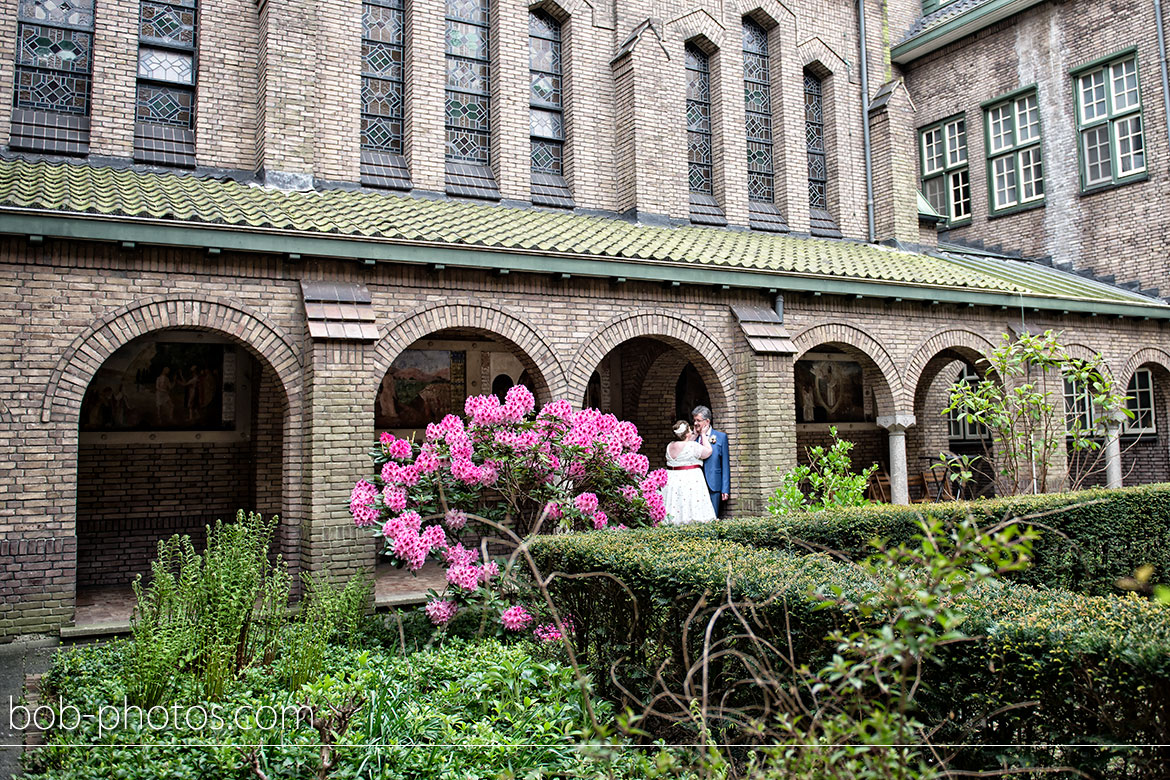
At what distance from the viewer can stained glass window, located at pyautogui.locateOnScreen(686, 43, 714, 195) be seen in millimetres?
16469

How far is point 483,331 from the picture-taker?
37.2 feet

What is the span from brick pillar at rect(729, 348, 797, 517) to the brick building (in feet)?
0.16

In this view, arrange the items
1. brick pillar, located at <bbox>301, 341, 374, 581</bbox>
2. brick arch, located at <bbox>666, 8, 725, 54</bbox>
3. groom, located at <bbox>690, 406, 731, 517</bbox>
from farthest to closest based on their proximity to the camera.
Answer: brick arch, located at <bbox>666, 8, 725, 54</bbox>
groom, located at <bbox>690, 406, 731, 517</bbox>
brick pillar, located at <bbox>301, 341, 374, 581</bbox>

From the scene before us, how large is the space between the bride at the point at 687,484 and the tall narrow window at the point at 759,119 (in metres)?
7.53

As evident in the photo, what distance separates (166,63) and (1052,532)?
1294 cm

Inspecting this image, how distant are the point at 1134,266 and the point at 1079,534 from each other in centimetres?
1233

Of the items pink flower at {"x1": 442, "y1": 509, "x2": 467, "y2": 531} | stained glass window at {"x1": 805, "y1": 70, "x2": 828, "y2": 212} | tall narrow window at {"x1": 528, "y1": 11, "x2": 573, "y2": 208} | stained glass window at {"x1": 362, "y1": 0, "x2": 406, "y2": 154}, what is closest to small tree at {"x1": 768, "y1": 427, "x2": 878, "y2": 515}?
pink flower at {"x1": 442, "y1": 509, "x2": 467, "y2": 531}

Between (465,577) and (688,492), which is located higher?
(688,492)

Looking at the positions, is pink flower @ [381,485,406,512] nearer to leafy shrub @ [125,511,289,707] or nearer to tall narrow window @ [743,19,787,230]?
leafy shrub @ [125,511,289,707]

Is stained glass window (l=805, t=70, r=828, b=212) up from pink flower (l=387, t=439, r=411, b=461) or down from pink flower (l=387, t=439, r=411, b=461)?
up

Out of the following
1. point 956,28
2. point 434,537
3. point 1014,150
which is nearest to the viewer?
point 434,537

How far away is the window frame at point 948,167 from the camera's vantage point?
2217 cm

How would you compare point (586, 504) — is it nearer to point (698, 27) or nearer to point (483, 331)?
point (483, 331)

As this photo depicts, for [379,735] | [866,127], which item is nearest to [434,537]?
[379,735]
